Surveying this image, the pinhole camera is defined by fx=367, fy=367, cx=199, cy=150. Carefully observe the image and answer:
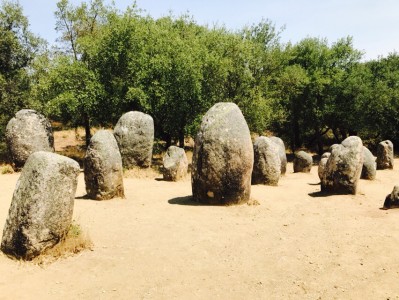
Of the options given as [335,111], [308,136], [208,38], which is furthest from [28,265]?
[308,136]

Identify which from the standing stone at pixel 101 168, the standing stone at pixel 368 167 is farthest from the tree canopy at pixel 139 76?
the standing stone at pixel 101 168

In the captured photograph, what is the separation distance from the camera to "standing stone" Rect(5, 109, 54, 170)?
20219 mm

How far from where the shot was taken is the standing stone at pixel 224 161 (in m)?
12.6

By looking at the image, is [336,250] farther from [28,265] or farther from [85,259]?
[28,265]

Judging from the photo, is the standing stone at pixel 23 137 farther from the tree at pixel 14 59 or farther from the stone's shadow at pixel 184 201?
the stone's shadow at pixel 184 201

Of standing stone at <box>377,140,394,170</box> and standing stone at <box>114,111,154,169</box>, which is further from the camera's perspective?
standing stone at <box>377,140,394,170</box>

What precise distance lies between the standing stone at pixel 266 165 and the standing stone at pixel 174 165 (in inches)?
160

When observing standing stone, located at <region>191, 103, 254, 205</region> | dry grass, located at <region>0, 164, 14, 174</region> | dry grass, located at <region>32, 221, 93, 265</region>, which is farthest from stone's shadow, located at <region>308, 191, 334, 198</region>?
dry grass, located at <region>0, 164, 14, 174</region>

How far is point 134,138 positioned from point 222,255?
1322 centimetres

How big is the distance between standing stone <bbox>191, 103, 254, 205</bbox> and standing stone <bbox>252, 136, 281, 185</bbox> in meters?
4.20

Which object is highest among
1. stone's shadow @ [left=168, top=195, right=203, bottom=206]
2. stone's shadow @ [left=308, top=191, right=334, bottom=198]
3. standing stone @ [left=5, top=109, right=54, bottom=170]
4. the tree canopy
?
the tree canopy

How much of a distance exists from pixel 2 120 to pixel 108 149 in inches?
608

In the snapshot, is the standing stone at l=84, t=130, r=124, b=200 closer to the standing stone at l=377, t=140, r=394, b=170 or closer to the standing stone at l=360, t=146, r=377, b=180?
the standing stone at l=360, t=146, r=377, b=180

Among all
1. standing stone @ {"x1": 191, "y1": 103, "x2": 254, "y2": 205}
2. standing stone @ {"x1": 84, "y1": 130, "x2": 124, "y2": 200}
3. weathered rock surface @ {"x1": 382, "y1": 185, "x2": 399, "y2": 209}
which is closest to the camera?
weathered rock surface @ {"x1": 382, "y1": 185, "x2": 399, "y2": 209}
